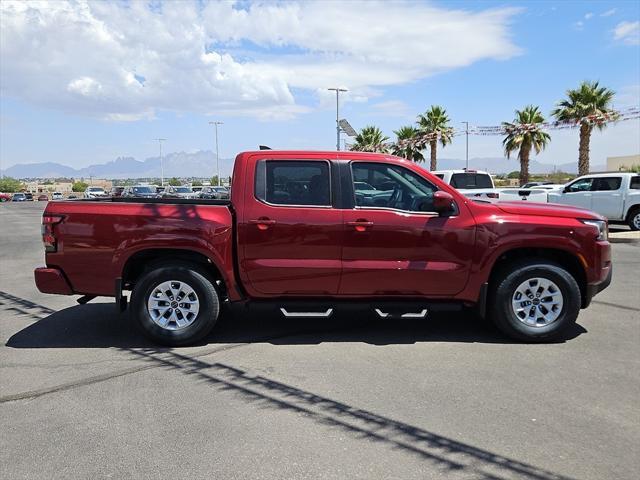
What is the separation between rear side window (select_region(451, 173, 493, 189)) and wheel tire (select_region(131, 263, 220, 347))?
12.4 meters

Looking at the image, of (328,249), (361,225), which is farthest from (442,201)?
(328,249)

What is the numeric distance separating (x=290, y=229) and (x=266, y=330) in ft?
4.46

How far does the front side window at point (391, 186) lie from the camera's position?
5.30 metres

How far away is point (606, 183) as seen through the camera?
16.0 metres

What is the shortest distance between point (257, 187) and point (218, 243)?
673 mm

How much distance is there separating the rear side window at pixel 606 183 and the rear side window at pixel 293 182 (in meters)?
13.5

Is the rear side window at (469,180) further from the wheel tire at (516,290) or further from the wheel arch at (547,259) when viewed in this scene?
the wheel tire at (516,290)

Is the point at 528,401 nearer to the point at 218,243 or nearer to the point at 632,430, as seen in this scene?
the point at 632,430

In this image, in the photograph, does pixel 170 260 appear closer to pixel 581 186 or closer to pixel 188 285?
pixel 188 285

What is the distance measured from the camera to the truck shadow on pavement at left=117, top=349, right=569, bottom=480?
3.09 metres

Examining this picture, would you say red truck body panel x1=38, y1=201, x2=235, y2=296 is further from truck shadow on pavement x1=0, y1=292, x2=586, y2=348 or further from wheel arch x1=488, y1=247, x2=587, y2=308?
wheel arch x1=488, y1=247, x2=587, y2=308

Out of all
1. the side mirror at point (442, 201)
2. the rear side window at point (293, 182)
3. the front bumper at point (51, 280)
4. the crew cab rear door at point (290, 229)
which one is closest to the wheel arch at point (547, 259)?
the side mirror at point (442, 201)

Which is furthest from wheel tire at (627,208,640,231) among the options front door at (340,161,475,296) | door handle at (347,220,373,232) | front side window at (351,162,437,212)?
door handle at (347,220,373,232)

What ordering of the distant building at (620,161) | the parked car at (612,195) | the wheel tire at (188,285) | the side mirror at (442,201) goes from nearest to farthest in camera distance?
the side mirror at (442,201) < the wheel tire at (188,285) < the parked car at (612,195) < the distant building at (620,161)
